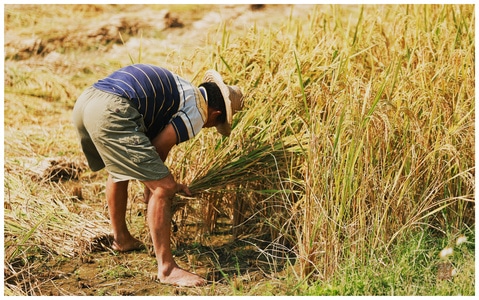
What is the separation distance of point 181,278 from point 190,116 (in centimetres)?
88

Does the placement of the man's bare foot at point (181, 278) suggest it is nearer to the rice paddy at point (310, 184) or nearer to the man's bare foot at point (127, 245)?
the rice paddy at point (310, 184)

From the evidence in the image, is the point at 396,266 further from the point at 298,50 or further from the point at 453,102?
the point at 298,50

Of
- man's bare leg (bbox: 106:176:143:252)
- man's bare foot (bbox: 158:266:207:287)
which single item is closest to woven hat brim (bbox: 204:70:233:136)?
man's bare leg (bbox: 106:176:143:252)

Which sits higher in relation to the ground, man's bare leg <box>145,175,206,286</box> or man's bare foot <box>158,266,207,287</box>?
man's bare leg <box>145,175,206,286</box>

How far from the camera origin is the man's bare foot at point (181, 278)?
151 inches

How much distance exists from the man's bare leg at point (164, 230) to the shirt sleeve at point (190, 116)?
25 cm

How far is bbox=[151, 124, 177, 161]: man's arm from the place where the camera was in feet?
12.7

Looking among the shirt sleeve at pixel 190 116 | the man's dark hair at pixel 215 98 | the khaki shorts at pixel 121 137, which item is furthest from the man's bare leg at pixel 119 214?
the man's dark hair at pixel 215 98

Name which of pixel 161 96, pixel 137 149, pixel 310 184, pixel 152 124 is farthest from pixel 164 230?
pixel 310 184

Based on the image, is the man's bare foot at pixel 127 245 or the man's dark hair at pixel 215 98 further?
the man's bare foot at pixel 127 245

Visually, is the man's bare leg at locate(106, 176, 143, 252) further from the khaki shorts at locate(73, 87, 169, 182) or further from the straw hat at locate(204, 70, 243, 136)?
the straw hat at locate(204, 70, 243, 136)

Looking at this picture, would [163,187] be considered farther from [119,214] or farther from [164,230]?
[119,214]

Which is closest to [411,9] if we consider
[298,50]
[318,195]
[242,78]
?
[298,50]

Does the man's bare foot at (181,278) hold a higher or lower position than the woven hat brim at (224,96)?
lower
